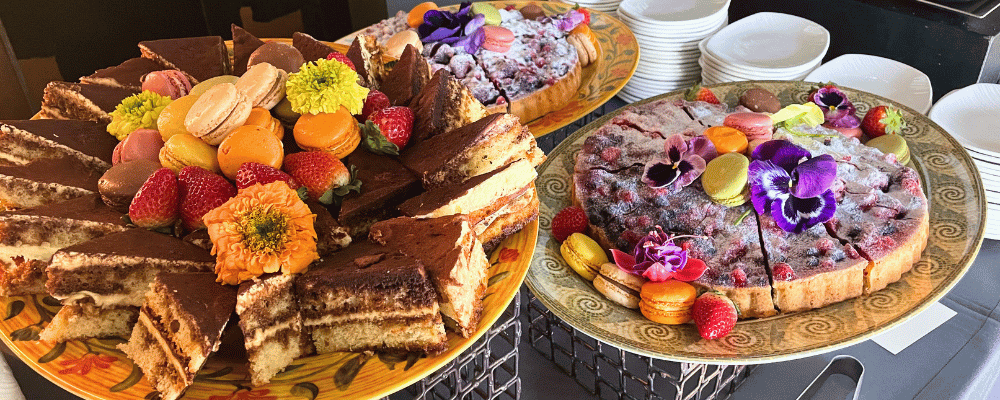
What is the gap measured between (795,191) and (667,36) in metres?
1.19

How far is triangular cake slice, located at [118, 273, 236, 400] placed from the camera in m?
1.11

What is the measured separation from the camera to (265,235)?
45.9 inches

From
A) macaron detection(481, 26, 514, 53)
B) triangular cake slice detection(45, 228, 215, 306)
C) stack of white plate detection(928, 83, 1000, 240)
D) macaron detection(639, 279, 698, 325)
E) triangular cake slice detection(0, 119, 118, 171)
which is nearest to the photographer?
triangular cake slice detection(45, 228, 215, 306)

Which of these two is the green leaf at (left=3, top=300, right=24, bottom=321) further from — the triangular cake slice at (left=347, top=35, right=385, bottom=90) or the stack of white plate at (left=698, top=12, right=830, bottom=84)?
the stack of white plate at (left=698, top=12, right=830, bottom=84)

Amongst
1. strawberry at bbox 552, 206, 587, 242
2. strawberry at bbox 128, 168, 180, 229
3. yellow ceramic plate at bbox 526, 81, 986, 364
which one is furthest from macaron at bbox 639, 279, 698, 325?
strawberry at bbox 128, 168, 180, 229

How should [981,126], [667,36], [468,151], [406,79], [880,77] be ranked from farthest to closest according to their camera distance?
[667,36]
[880,77]
[981,126]
[406,79]
[468,151]

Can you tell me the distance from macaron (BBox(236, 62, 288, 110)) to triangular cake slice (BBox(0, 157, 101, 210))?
1.25ft

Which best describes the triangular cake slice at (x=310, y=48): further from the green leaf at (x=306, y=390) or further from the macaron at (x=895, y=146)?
the macaron at (x=895, y=146)

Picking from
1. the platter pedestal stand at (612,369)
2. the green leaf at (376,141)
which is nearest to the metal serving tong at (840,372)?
the platter pedestal stand at (612,369)

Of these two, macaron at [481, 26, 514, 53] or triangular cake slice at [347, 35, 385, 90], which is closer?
triangular cake slice at [347, 35, 385, 90]

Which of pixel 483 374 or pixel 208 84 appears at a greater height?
pixel 208 84

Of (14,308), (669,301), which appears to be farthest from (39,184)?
(669,301)

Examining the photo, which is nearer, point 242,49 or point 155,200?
point 155,200

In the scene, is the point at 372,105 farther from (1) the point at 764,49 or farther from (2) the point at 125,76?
(1) the point at 764,49
